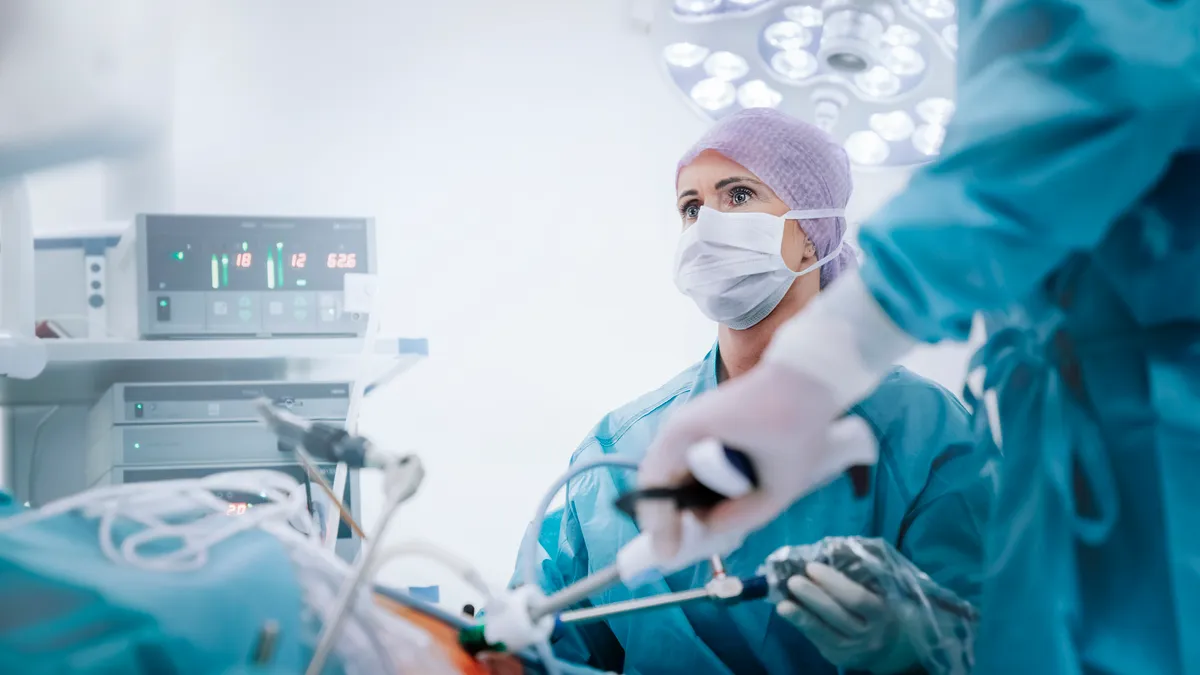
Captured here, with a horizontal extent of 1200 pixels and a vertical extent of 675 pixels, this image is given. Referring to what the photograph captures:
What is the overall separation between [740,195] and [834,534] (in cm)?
56

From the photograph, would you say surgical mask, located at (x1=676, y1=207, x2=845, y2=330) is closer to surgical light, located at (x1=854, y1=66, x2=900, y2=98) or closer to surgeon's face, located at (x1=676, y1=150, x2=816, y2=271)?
surgeon's face, located at (x1=676, y1=150, x2=816, y2=271)

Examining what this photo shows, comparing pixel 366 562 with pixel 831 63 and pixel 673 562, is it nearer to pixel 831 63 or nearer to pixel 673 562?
pixel 673 562

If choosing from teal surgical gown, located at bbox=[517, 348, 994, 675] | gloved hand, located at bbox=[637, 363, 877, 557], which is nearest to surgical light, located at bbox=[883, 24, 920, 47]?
teal surgical gown, located at bbox=[517, 348, 994, 675]

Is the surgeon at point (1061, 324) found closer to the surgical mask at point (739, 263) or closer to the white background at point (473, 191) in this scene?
the surgical mask at point (739, 263)

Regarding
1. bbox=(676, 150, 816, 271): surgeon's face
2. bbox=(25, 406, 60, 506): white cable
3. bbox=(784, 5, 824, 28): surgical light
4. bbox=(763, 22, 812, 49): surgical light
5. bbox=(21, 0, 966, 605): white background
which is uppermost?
bbox=(784, 5, 824, 28): surgical light

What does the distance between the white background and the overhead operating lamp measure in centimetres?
111

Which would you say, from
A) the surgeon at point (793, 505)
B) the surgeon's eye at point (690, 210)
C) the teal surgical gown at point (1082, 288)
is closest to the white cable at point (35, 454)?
the surgeon at point (793, 505)

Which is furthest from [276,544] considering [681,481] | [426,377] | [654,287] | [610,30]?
[610,30]

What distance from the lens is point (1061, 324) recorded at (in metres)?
0.73

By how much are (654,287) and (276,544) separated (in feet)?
6.94

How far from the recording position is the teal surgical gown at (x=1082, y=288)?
0.60m

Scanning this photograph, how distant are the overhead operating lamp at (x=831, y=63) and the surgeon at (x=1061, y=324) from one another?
2.38 feet

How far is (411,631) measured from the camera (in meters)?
0.69

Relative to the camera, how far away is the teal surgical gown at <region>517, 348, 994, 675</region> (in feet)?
3.51
